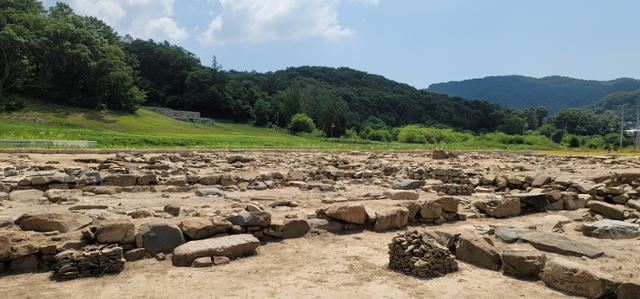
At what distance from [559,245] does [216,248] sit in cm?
504

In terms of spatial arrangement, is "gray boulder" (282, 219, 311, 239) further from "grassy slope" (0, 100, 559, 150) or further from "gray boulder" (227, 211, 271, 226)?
"grassy slope" (0, 100, 559, 150)

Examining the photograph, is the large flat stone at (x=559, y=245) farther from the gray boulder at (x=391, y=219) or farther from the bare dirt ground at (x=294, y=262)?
the gray boulder at (x=391, y=219)

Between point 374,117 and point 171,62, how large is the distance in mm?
44769

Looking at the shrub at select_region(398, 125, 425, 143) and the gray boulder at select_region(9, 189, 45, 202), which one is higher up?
the shrub at select_region(398, 125, 425, 143)

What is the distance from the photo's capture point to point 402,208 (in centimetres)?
904

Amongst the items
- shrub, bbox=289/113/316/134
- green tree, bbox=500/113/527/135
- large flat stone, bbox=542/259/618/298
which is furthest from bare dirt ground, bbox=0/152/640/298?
green tree, bbox=500/113/527/135

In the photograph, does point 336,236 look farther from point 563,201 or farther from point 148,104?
point 148,104

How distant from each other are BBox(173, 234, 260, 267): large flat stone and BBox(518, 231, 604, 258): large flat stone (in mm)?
4314

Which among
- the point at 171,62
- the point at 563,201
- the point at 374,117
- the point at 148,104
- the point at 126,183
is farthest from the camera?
the point at 374,117

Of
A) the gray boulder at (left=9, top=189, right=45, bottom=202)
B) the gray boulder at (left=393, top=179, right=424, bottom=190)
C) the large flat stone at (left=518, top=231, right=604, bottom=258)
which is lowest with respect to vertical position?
the gray boulder at (left=9, top=189, right=45, bottom=202)

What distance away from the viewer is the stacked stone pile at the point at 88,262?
19.1 feet

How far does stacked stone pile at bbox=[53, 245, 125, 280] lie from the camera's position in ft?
19.1

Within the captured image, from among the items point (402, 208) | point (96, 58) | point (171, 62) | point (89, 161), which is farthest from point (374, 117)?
point (402, 208)

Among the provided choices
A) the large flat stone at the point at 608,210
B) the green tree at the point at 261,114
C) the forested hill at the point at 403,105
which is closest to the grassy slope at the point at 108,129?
the green tree at the point at 261,114
